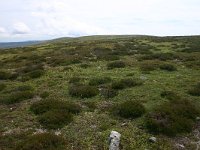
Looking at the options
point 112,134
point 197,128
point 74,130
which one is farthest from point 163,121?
point 74,130

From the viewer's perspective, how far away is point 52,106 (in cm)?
1750

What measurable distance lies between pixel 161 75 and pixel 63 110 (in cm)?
1061

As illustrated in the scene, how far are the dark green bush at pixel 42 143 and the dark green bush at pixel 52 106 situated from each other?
3.15 m

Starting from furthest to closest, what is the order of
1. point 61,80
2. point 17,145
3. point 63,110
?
1. point 61,80
2. point 63,110
3. point 17,145

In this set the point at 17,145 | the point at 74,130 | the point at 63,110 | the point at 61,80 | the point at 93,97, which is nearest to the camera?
the point at 17,145

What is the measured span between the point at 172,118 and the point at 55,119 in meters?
5.44

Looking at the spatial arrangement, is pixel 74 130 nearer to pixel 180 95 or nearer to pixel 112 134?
pixel 112 134

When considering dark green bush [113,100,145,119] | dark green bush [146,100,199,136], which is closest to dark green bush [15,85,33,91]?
dark green bush [113,100,145,119]

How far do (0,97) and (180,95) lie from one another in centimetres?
1081

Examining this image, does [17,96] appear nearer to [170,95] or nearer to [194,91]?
[170,95]

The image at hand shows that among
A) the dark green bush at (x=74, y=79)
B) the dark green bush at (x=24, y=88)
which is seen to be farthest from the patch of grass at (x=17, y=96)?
the dark green bush at (x=74, y=79)

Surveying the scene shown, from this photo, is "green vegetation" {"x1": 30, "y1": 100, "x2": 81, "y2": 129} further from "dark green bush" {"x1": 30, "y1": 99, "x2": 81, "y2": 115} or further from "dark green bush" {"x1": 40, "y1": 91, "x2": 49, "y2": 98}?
"dark green bush" {"x1": 40, "y1": 91, "x2": 49, "y2": 98}

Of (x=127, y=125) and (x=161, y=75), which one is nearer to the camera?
(x=127, y=125)

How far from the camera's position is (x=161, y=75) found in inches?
989
